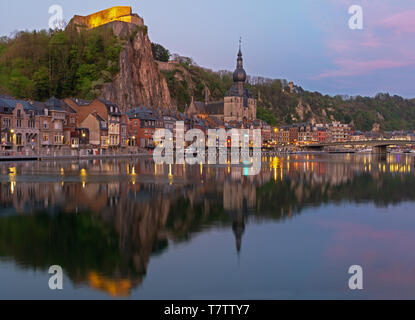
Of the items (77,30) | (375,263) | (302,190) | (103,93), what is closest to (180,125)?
(103,93)

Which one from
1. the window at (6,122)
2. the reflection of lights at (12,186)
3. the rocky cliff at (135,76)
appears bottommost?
the reflection of lights at (12,186)

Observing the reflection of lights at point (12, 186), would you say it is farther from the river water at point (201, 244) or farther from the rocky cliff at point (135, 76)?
the rocky cliff at point (135, 76)

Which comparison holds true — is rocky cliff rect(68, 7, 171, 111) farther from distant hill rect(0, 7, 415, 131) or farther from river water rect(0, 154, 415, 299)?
river water rect(0, 154, 415, 299)

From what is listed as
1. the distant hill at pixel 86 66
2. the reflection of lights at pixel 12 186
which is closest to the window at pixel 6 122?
the distant hill at pixel 86 66

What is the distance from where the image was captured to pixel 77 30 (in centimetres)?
Answer: 14838

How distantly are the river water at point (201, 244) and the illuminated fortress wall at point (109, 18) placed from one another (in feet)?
423

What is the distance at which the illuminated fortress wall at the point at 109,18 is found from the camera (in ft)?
493

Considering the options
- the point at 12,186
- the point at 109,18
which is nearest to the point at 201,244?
the point at 12,186

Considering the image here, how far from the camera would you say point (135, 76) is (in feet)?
439

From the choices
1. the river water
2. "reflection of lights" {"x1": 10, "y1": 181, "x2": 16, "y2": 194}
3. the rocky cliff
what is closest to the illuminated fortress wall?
the rocky cliff

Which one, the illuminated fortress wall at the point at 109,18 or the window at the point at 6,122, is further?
the illuminated fortress wall at the point at 109,18

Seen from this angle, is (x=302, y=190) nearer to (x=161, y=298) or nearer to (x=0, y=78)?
(x=161, y=298)

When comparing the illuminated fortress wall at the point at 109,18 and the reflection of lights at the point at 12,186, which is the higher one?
the illuminated fortress wall at the point at 109,18

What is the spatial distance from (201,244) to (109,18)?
151m
